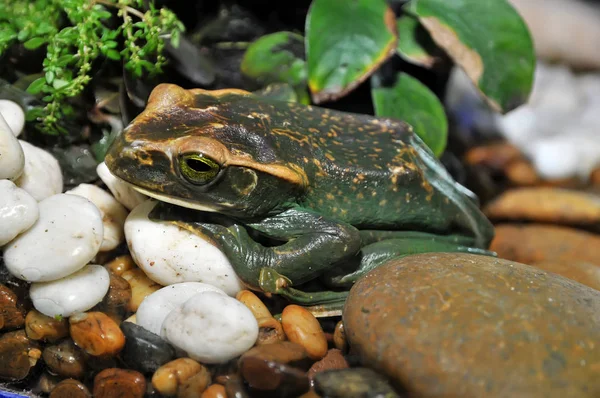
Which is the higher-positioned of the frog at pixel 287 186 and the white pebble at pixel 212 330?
the frog at pixel 287 186

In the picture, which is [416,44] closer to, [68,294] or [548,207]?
[548,207]

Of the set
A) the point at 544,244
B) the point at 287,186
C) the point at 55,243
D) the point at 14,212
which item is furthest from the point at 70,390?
the point at 544,244

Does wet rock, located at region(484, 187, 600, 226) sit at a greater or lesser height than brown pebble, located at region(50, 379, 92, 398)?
lesser

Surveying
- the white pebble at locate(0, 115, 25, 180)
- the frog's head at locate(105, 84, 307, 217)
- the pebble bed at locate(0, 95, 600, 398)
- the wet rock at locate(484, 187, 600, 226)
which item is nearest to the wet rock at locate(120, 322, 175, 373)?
the pebble bed at locate(0, 95, 600, 398)

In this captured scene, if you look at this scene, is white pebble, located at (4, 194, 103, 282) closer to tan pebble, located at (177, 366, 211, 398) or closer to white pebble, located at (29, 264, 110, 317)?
white pebble, located at (29, 264, 110, 317)

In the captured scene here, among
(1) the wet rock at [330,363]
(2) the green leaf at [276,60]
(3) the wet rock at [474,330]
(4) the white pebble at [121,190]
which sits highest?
(2) the green leaf at [276,60]

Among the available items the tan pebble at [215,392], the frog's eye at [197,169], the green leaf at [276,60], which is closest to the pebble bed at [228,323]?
the tan pebble at [215,392]

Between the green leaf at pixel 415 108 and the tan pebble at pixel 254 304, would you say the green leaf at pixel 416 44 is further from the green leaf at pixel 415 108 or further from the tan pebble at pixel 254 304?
the tan pebble at pixel 254 304
